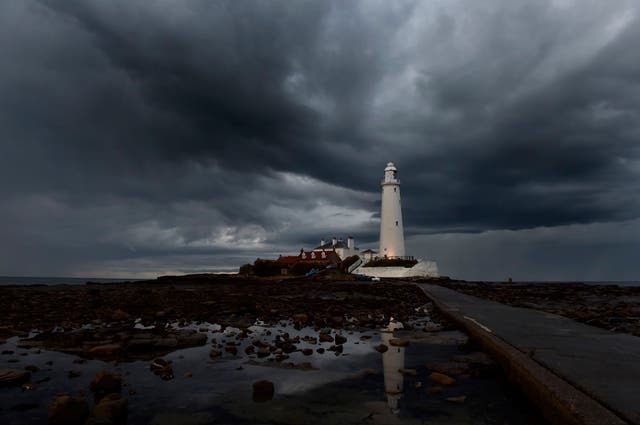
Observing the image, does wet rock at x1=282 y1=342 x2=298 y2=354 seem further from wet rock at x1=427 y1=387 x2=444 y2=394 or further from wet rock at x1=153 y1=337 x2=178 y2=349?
wet rock at x1=427 y1=387 x2=444 y2=394

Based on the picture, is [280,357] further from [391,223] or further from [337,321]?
[391,223]

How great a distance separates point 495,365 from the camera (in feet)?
19.3

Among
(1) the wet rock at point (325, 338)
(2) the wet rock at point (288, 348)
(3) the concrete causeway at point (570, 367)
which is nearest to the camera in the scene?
(3) the concrete causeway at point (570, 367)

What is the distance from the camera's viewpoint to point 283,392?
4.67 metres

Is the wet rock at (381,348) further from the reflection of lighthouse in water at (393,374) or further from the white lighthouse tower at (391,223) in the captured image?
the white lighthouse tower at (391,223)

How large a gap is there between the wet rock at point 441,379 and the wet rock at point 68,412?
4.20 meters

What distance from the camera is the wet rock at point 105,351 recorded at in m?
6.47

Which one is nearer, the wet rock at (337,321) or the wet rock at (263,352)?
the wet rock at (263,352)

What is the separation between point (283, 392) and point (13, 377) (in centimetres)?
353

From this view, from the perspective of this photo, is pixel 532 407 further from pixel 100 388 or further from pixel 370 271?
pixel 370 271

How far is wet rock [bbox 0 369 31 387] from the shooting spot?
15.8 feet

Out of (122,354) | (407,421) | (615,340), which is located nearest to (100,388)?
(122,354)

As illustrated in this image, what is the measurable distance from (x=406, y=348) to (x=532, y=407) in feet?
11.1

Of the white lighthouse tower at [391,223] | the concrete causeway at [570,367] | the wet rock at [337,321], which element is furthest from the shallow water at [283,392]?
the white lighthouse tower at [391,223]
